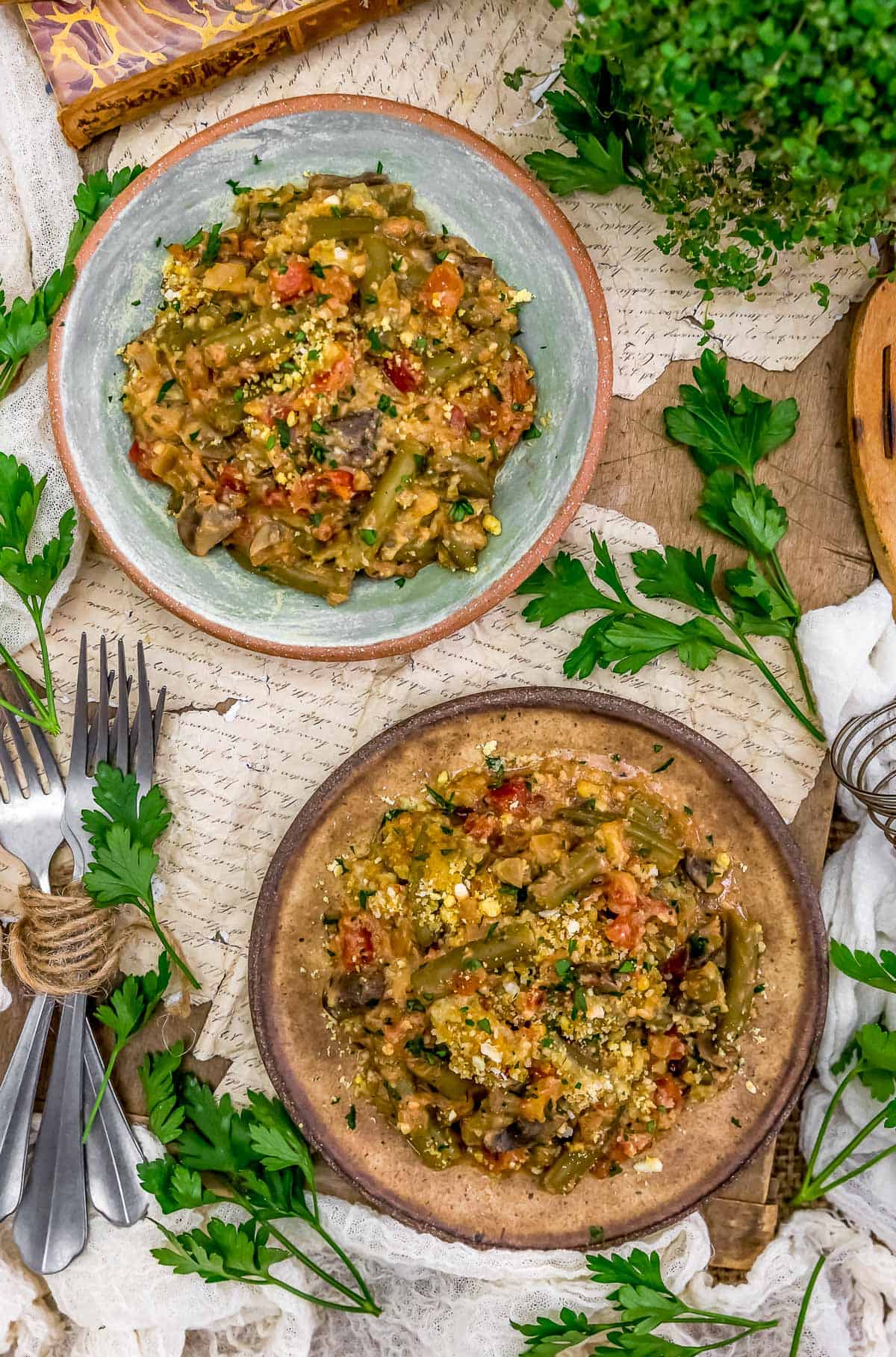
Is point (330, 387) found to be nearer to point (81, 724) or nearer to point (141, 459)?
point (141, 459)

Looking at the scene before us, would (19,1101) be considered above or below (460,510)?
below

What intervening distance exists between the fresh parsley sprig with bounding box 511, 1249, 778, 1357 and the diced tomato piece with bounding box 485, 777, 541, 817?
1401 mm

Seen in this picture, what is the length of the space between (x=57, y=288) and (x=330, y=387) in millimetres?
1076

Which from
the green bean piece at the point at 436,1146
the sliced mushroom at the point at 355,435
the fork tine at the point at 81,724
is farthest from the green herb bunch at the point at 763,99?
the green bean piece at the point at 436,1146

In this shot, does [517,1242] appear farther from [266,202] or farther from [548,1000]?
[266,202]

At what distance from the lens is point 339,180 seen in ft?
10.9

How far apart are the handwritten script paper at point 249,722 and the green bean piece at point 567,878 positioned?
2.38 ft

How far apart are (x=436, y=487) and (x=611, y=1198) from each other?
89.9 inches

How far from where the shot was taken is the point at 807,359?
3.66m

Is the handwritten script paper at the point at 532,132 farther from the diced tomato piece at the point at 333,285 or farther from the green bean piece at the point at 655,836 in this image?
the green bean piece at the point at 655,836

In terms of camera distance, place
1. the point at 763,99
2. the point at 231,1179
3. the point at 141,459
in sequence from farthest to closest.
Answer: the point at 231,1179
the point at 141,459
the point at 763,99

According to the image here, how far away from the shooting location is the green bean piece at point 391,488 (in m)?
3.14

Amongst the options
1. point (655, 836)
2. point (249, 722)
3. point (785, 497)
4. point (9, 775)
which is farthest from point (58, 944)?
point (785, 497)

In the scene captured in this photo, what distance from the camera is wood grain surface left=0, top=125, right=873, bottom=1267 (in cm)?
367
